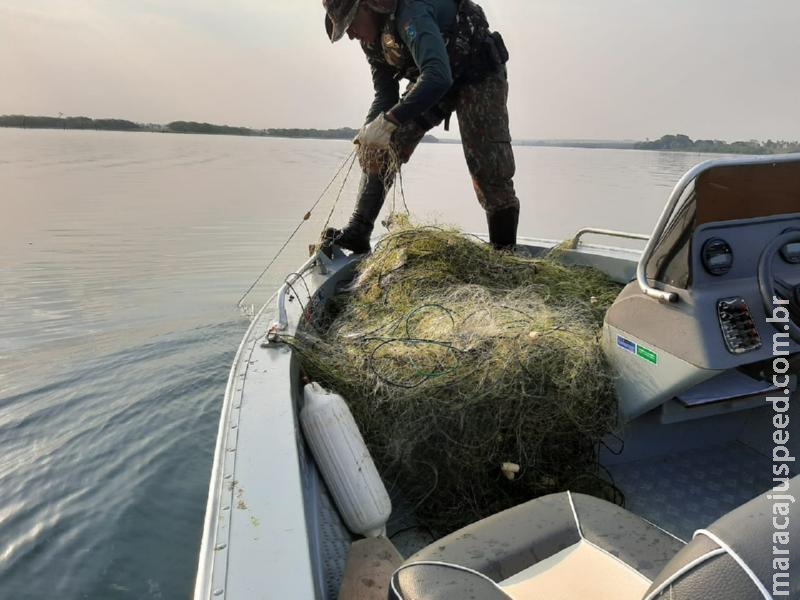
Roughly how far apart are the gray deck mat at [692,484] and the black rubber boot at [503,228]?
1.88 meters

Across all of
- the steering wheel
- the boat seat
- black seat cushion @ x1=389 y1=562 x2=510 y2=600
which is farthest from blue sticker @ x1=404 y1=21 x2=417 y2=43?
black seat cushion @ x1=389 y1=562 x2=510 y2=600

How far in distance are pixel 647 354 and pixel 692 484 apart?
2.67 ft

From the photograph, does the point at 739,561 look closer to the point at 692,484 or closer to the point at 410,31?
the point at 692,484

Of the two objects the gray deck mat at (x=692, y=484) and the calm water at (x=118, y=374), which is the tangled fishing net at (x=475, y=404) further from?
the calm water at (x=118, y=374)

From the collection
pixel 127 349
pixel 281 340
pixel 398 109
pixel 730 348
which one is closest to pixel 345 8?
pixel 398 109

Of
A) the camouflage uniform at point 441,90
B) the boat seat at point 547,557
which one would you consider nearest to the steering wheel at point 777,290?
the boat seat at point 547,557

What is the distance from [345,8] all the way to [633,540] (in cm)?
300

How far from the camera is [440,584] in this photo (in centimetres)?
117

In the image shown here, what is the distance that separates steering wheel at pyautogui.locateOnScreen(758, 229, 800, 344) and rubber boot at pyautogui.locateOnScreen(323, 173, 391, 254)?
2506 mm

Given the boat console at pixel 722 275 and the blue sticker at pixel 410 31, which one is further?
the blue sticker at pixel 410 31

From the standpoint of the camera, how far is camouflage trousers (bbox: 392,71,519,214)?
3.68 m

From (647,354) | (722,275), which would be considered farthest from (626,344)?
(722,275)

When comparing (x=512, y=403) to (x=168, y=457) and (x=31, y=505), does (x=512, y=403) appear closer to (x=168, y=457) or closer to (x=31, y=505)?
(x=168, y=457)

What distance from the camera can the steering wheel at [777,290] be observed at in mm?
1859
